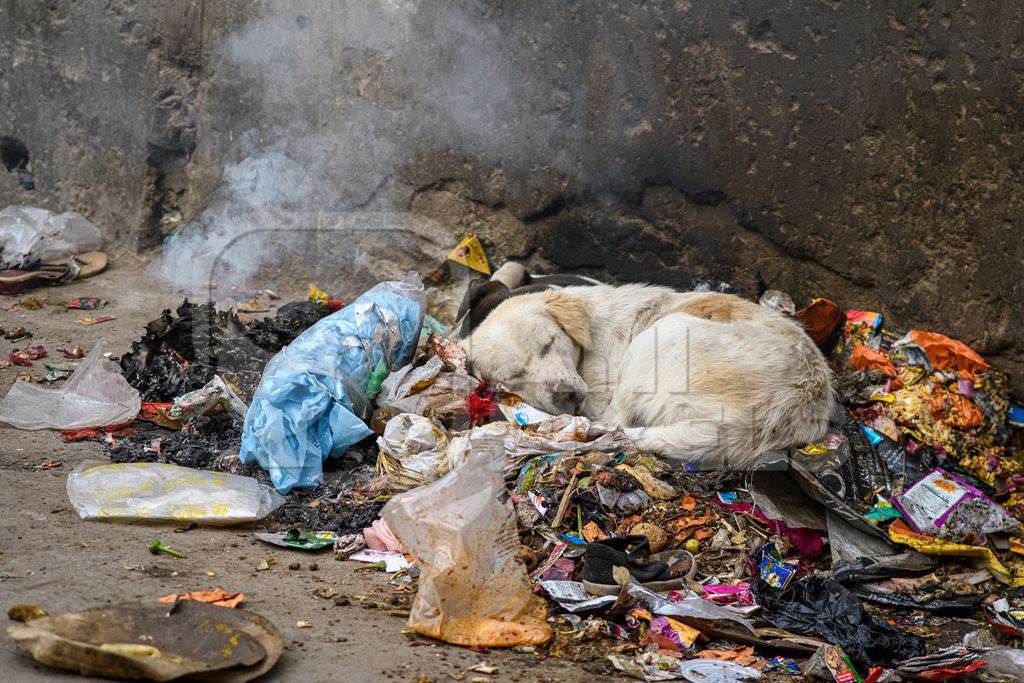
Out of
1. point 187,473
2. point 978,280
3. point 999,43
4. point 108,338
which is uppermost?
point 999,43

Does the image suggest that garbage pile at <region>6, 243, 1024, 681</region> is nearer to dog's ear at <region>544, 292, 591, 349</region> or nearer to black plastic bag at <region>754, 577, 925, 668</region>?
black plastic bag at <region>754, 577, 925, 668</region>

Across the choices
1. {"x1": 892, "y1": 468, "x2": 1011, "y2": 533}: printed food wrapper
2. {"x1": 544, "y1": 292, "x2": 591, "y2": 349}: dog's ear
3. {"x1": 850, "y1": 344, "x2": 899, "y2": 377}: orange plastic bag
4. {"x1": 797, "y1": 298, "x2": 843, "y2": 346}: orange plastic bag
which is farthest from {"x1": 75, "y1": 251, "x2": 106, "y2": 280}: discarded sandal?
{"x1": 892, "y1": 468, "x2": 1011, "y2": 533}: printed food wrapper

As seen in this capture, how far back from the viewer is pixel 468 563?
3.28 meters

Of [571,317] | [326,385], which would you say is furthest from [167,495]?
[571,317]

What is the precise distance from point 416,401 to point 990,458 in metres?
3.02

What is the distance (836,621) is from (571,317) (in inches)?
91.0

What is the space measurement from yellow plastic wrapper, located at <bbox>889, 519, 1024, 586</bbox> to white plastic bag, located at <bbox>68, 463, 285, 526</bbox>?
2792 mm

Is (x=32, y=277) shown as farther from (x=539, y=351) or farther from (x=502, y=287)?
(x=539, y=351)

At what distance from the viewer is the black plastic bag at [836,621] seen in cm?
338

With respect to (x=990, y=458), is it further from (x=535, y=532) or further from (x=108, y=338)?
(x=108, y=338)

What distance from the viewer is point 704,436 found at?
14.6ft

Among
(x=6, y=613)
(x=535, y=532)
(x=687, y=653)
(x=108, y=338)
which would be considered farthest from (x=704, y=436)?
(x=108, y=338)

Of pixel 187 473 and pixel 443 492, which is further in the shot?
pixel 187 473

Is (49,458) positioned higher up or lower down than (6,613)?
lower down
